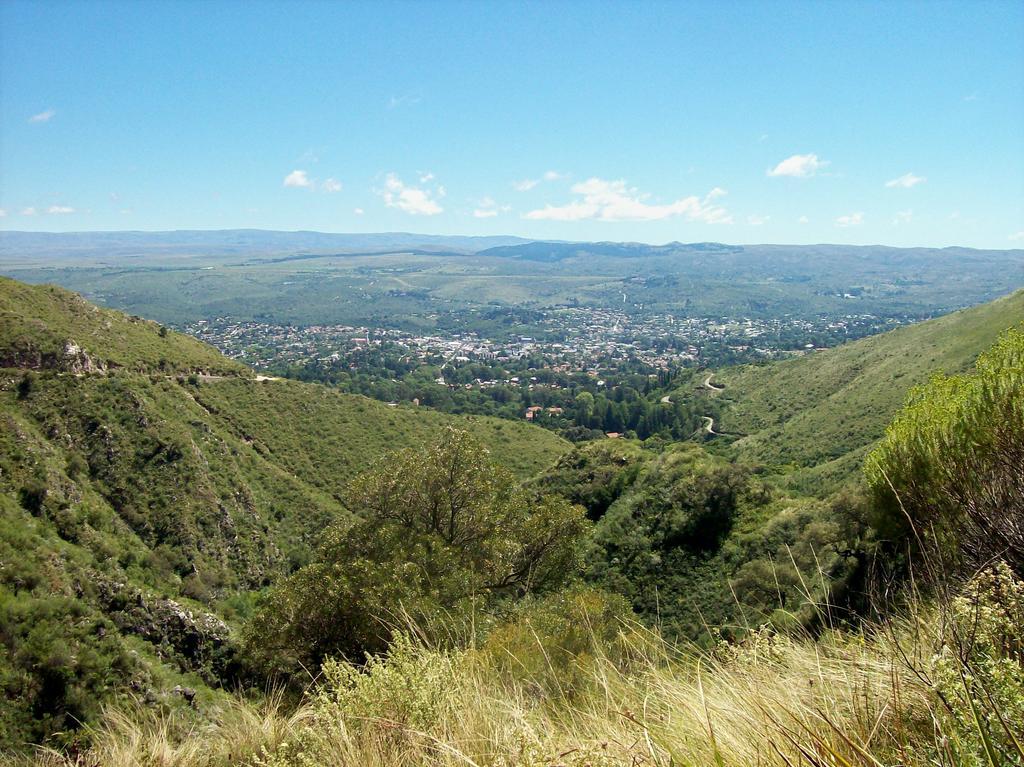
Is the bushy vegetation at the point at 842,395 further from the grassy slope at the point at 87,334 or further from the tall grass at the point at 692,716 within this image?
the grassy slope at the point at 87,334

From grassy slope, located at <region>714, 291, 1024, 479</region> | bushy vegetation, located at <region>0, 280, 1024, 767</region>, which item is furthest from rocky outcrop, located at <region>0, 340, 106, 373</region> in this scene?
grassy slope, located at <region>714, 291, 1024, 479</region>

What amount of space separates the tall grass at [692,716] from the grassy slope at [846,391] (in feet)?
92.5

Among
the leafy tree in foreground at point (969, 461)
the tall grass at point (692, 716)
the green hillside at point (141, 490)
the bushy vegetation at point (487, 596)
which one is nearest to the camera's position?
the tall grass at point (692, 716)

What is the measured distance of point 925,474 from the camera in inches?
324

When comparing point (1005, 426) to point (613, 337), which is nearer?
point (1005, 426)

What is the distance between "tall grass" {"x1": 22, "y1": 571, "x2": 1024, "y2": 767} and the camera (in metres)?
1.87

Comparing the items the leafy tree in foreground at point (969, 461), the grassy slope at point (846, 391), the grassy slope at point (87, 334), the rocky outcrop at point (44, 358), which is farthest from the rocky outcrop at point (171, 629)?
the grassy slope at point (846, 391)

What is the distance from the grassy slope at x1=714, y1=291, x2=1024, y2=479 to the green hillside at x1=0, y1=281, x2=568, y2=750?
1838cm

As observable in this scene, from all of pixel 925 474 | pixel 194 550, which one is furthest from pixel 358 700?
pixel 194 550

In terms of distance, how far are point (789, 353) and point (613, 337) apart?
60.5 metres

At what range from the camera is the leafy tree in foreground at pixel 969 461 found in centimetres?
453

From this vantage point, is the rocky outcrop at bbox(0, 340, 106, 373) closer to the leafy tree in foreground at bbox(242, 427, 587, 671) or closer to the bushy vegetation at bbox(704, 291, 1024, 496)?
the leafy tree in foreground at bbox(242, 427, 587, 671)

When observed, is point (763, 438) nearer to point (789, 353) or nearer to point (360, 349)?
point (789, 353)

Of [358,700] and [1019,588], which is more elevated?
[1019,588]
